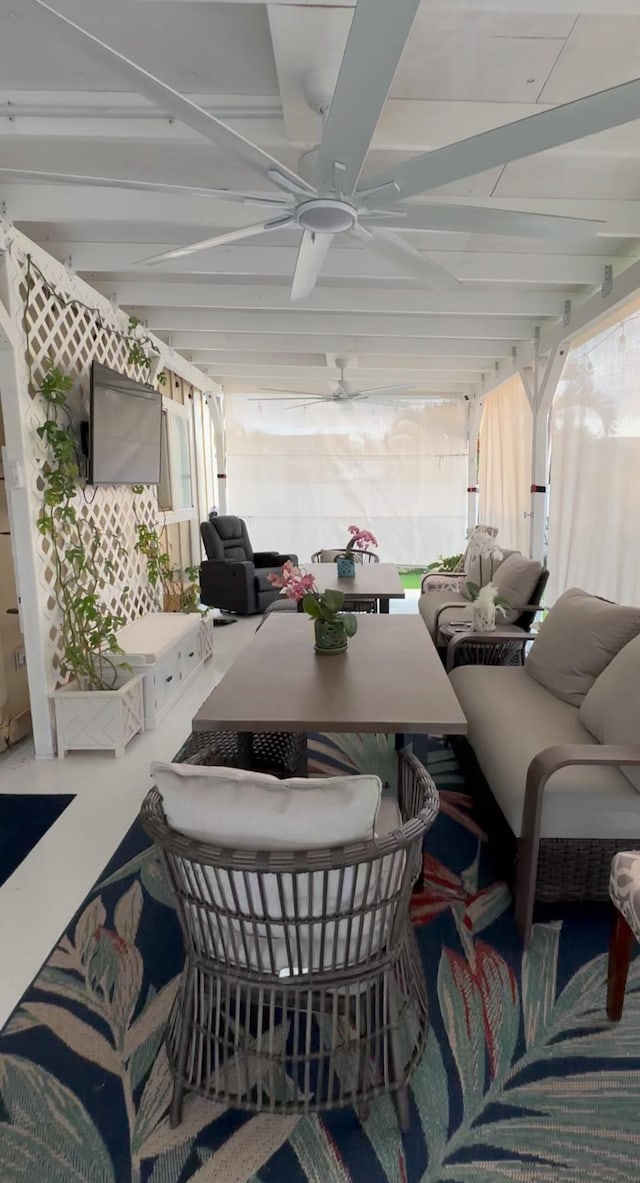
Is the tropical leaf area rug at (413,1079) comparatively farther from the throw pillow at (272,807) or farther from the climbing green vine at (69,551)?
the climbing green vine at (69,551)

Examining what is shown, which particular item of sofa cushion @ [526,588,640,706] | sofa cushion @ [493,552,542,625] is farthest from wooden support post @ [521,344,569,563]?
sofa cushion @ [526,588,640,706]

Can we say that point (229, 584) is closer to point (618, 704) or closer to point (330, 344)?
point (330, 344)

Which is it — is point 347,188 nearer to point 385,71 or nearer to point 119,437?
point 385,71

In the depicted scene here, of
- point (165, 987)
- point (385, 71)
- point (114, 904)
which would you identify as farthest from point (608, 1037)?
point (385, 71)

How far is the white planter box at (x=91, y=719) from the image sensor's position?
2967 mm

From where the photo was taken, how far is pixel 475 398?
7531 millimetres

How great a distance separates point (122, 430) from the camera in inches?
142

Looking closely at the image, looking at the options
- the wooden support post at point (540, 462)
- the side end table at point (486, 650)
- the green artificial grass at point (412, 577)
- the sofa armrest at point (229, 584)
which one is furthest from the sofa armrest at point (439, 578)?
the green artificial grass at point (412, 577)

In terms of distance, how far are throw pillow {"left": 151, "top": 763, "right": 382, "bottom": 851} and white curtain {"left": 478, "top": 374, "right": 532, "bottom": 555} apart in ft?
15.4

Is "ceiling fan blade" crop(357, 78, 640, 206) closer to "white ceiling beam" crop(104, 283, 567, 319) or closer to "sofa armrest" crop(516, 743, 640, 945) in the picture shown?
"sofa armrest" crop(516, 743, 640, 945)

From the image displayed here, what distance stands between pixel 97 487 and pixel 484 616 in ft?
7.65

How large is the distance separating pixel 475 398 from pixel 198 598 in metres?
4.21

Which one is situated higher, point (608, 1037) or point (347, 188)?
point (347, 188)

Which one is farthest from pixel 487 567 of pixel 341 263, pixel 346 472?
pixel 346 472
